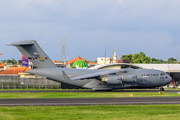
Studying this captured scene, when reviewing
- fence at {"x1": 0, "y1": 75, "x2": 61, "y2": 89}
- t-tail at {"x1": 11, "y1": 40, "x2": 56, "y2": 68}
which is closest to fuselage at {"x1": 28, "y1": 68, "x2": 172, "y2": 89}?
t-tail at {"x1": 11, "y1": 40, "x2": 56, "y2": 68}

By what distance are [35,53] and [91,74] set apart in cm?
1001

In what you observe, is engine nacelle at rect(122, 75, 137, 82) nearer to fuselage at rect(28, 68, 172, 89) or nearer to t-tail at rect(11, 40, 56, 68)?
fuselage at rect(28, 68, 172, 89)

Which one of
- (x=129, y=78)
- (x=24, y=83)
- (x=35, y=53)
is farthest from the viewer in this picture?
(x=24, y=83)

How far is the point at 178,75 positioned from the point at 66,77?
45637 mm

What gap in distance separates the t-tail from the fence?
1585 cm

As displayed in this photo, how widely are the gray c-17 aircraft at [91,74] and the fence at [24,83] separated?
15.8m

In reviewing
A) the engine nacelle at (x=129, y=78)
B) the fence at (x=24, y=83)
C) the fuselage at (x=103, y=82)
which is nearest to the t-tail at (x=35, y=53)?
the fuselage at (x=103, y=82)

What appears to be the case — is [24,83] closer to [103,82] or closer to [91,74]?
[91,74]

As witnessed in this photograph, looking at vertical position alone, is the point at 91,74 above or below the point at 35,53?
below

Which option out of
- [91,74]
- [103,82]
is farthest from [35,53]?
[103,82]

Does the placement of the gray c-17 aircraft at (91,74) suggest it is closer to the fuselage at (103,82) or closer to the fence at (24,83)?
the fuselage at (103,82)

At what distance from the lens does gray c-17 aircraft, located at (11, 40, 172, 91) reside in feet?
149

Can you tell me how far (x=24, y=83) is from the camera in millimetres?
61812

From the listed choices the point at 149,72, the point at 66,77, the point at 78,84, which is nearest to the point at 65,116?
the point at 66,77
